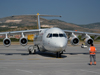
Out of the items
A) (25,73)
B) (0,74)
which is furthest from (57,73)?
(0,74)

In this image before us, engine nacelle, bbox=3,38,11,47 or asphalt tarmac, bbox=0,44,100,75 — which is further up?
engine nacelle, bbox=3,38,11,47

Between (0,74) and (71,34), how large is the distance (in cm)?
1391

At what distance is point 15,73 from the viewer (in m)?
10.4

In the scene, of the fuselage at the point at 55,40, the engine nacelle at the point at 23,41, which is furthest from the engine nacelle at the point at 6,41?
the fuselage at the point at 55,40

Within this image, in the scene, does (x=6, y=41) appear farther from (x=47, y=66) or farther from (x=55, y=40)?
(x=47, y=66)

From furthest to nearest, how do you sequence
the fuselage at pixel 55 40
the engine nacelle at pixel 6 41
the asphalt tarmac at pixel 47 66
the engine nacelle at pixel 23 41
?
the engine nacelle at pixel 23 41
the engine nacelle at pixel 6 41
the fuselage at pixel 55 40
the asphalt tarmac at pixel 47 66

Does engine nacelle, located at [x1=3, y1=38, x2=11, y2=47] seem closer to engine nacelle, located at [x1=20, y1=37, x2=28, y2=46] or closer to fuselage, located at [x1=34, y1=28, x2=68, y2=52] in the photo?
engine nacelle, located at [x1=20, y1=37, x2=28, y2=46]

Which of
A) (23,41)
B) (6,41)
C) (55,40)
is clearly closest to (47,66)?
(55,40)

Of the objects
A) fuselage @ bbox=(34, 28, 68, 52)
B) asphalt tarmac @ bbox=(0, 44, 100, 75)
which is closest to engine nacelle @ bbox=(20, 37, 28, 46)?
fuselage @ bbox=(34, 28, 68, 52)

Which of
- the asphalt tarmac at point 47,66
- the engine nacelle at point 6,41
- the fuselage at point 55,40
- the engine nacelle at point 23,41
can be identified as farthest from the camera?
the engine nacelle at point 23,41

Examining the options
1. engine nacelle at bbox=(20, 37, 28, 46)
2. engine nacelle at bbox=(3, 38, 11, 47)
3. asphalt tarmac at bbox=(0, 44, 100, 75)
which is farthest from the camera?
engine nacelle at bbox=(20, 37, 28, 46)

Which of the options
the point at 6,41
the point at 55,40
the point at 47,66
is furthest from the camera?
the point at 6,41

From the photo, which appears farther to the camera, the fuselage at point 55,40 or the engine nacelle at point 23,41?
the engine nacelle at point 23,41

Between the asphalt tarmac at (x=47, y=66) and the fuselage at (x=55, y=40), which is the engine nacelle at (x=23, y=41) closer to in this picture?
the fuselage at (x=55, y=40)
